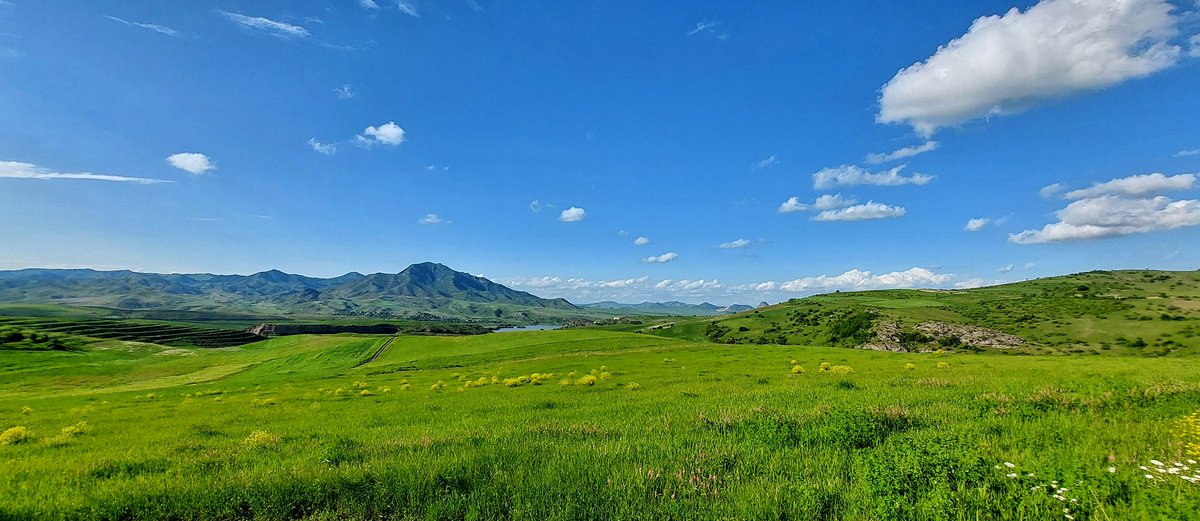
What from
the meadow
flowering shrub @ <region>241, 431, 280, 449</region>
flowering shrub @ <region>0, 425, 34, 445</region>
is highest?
the meadow

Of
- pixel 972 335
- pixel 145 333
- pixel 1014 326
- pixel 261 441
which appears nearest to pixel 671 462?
pixel 261 441

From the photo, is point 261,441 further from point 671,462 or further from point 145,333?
point 145,333

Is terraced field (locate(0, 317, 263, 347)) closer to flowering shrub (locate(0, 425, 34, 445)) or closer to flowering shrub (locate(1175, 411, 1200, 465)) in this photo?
flowering shrub (locate(0, 425, 34, 445))

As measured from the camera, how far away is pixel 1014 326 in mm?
130250

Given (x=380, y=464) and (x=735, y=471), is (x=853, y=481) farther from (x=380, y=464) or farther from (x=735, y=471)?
(x=380, y=464)

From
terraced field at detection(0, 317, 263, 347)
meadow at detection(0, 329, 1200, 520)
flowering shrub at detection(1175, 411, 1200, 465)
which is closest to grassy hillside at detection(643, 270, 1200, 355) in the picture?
meadow at detection(0, 329, 1200, 520)

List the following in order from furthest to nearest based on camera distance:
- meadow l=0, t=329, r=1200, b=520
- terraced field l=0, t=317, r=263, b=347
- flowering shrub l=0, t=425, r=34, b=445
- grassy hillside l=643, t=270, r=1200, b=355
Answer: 1. terraced field l=0, t=317, r=263, b=347
2. grassy hillside l=643, t=270, r=1200, b=355
3. flowering shrub l=0, t=425, r=34, b=445
4. meadow l=0, t=329, r=1200, b=520

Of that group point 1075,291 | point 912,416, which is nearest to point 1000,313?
point 1075,291

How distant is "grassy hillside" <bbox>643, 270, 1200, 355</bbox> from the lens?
10844 cm

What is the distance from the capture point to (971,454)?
6766 millimetres

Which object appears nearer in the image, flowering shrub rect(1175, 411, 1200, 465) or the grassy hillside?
flowering shrub rect(1175, 411, 1200, 465)

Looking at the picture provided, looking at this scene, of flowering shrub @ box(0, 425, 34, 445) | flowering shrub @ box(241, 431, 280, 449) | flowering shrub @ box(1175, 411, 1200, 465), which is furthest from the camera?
flowering shrub @ box(0, 425, 34, 445)

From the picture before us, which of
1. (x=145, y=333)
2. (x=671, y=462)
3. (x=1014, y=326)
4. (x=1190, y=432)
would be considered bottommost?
(x=145, y=333)

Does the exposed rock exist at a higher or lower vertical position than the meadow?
lower
